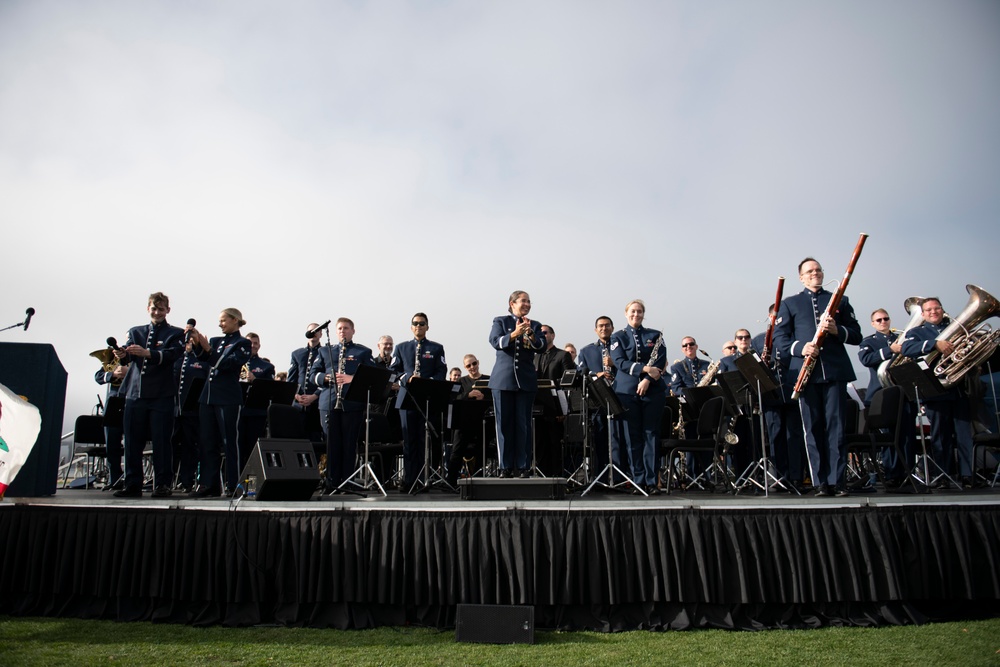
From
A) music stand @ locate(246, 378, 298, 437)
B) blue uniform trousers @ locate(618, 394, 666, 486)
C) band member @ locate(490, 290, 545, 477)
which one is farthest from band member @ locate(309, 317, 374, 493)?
blue uniform trousers @ locate(618, 394, 666, 486)

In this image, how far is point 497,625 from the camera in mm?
4848

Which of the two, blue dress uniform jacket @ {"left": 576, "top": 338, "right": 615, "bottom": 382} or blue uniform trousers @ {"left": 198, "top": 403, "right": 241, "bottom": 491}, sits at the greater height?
blue dress uniform jacket @ {"left": 576, "top": 338, "right": 615, "bottom": 382}

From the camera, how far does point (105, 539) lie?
5691mm

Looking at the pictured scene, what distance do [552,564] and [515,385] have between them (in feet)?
8.91

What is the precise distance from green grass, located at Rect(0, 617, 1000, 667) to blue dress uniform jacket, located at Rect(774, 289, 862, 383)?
2289mm

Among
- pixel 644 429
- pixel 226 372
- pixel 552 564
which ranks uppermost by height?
pixel 226 372

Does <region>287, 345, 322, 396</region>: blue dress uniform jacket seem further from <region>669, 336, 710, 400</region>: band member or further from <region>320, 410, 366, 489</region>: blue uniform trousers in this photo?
<region>669, 336, 710, 400</region>: band member

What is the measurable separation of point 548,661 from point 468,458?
668cm

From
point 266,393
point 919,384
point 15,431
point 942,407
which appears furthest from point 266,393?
point 942,407

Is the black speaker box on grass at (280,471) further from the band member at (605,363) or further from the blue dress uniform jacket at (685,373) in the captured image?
the blue dress uniform jacket at (685,373)

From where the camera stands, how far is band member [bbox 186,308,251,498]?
25.3 ft

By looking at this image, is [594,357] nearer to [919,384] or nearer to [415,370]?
[415,370]

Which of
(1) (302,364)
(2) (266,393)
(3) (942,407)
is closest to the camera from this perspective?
(2) (266,393)

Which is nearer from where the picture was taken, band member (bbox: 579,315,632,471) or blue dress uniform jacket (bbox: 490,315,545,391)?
blue dress uniform jacket (bbox: 490,315,545,391)
